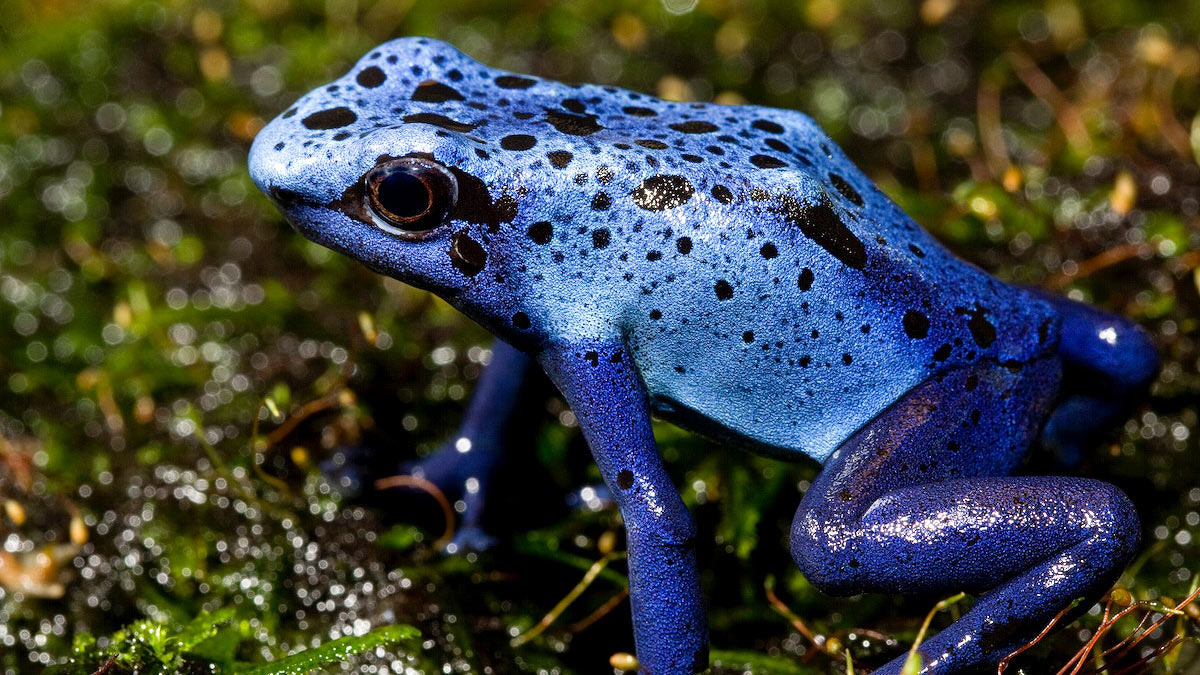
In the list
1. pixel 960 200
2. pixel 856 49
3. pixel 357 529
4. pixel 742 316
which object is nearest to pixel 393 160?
pixel 742 316

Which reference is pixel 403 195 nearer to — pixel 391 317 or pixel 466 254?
pixel 466 254

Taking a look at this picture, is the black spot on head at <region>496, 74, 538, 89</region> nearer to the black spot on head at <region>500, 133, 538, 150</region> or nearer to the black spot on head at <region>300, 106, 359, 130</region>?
the black spot on head at <region>500, 133, 538, 150</region>

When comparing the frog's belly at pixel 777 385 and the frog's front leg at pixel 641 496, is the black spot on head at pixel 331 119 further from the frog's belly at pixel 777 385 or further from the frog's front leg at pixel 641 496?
the frog's belly at pixel 777 385

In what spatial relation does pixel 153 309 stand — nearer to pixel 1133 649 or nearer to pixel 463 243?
pixel 463 243

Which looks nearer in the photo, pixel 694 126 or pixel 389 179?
pixel 389 179

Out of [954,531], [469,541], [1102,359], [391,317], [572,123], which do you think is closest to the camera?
[954,531]

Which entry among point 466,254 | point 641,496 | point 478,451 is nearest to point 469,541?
point 478,451
